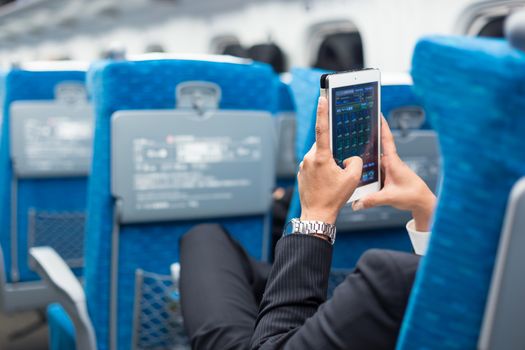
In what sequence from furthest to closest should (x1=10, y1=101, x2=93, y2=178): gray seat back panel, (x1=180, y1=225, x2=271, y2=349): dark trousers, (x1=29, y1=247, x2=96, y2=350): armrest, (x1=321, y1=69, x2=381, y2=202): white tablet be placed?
(x1=10, y1=101, x2=93, y2=178): gray seat back panel < (x1=29, y1=247, x2=96, y2=350): armrest < (x1=180, y1=225, x2=271, y2=349): dark trousers < (x1=321, y1=69, x2=381, y2=202): white tablet

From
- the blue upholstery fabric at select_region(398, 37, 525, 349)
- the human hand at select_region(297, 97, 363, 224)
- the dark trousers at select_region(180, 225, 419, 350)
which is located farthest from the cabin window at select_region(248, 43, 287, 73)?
the blue upholstery fabric at select_region(398, 37, 525, 349)

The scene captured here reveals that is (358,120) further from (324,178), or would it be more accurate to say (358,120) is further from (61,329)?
(61,329)

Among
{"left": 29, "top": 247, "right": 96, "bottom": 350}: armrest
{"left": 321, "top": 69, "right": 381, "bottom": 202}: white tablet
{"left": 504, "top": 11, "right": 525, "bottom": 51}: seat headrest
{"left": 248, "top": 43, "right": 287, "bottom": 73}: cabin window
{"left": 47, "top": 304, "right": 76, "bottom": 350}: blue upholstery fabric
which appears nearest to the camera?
{"left": 504, "top": 11, "right": 525, "bottom": 51}: seat headrest

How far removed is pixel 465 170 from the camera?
2.67 ft

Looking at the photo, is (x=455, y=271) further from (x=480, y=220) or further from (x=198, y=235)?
(x=198, y=235)

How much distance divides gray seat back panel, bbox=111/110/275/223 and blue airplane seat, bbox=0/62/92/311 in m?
0.97

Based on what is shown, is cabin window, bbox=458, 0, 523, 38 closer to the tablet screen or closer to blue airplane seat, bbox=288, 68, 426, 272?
blue airplane seat, bbox=288, 68, 426, 272

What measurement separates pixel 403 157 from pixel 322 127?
0.51 m

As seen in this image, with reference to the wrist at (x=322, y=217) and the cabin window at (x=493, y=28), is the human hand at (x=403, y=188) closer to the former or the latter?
the wrist at (x=322, y=217)

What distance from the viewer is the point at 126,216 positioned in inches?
71.4

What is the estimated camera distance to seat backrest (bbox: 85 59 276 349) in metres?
1.75

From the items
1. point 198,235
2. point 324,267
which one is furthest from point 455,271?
point 198,235

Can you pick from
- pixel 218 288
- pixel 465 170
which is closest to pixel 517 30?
pixel 465 170

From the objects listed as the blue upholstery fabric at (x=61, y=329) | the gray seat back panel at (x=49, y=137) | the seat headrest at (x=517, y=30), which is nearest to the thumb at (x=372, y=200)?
the seat headrest at (x=517, y=30)
